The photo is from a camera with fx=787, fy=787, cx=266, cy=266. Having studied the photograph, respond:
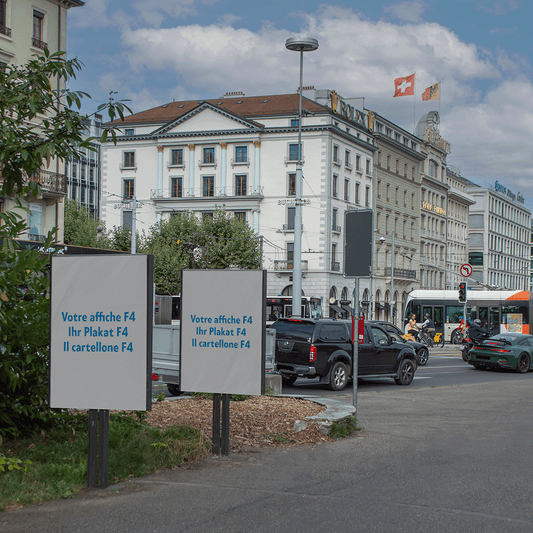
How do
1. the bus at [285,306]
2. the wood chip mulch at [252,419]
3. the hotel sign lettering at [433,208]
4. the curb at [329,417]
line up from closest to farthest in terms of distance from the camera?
the wood chip mulch at [252,419] < the curb at [329,417] < the bus at [285,306] < the hotel sign lettering at [433,208]

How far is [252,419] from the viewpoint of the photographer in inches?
392

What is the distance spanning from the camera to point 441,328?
153 feet

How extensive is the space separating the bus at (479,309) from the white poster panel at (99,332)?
37.1m

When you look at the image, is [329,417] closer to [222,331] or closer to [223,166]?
[222,331]

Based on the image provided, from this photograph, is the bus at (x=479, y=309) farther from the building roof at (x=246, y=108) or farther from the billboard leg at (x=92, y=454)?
the billboard leg at (x=92, y=454)

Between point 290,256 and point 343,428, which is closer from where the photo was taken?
point 343,428

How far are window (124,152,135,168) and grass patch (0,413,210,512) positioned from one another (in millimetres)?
67657

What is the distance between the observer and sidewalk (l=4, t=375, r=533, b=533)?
5.82 metres

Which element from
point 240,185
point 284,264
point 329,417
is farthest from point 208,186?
point 329,417

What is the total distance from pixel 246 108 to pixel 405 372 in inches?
2264

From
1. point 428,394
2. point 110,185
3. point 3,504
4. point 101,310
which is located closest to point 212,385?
point 101,310

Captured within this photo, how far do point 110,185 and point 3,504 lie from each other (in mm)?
71456

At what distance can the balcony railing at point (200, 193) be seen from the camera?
232 feet

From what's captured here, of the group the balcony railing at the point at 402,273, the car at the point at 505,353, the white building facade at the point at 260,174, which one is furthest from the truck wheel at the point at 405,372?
the balcony railing at the point at 402,273
